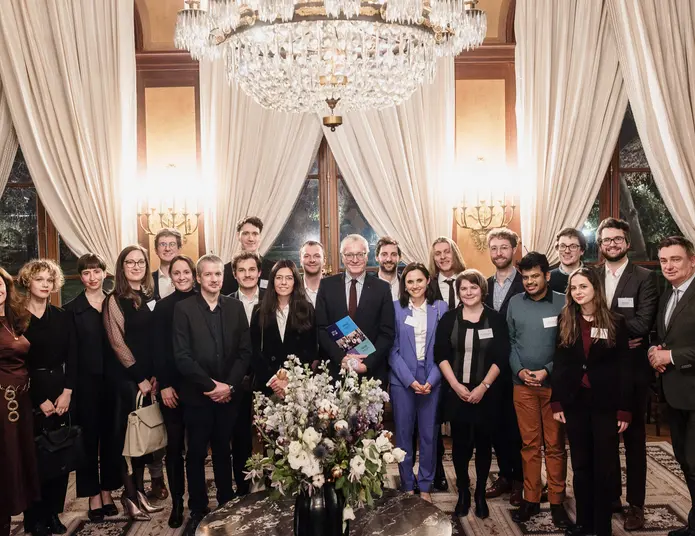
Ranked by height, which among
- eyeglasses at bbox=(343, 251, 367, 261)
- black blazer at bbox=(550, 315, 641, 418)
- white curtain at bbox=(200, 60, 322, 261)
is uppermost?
white curtain at bbox=(200, 60, 322, 261)

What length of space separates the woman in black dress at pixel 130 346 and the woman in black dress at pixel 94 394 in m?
0.05

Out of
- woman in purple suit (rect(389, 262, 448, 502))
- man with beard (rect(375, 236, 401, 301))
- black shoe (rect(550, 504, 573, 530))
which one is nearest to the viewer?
black shoe (rect(550, 504, 573, 530))

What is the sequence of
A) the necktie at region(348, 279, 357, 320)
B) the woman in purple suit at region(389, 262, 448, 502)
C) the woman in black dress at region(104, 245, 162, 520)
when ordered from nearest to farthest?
the woman in black dress at region(104, 245, 162, 520), the woman in purple suit at region(389, 262, 448, 502), the necktie at region(348, 279, 357, 320)

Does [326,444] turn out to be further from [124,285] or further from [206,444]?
[124,285]

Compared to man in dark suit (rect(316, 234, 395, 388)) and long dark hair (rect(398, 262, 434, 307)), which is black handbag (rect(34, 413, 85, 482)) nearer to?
man in dark suit (rect(316, 234, 395, 388))

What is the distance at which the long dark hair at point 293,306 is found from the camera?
14.2 feet

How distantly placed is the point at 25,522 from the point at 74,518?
12.5 inches

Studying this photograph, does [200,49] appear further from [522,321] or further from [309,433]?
[522,321]

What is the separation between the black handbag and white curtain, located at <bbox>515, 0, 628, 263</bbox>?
3840 millimetres

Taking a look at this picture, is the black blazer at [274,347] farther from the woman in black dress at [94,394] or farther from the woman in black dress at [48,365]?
the woman in black dress at [48,365]

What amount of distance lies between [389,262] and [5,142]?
3385mm

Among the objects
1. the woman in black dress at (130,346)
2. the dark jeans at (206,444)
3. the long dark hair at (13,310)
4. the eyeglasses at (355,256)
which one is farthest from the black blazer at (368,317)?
the long dark hair at (13,310)

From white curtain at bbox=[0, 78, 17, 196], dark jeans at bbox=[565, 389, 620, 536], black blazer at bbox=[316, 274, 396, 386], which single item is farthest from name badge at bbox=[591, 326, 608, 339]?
white curtain at bbox=[0, 78, 17, 196]

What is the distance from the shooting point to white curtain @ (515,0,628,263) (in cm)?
617
